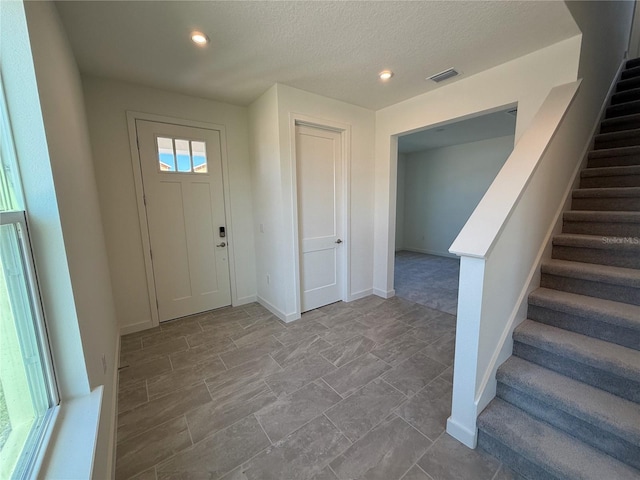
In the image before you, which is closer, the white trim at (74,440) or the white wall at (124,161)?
the white trim at (74,440)

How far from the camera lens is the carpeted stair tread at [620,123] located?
2574mm

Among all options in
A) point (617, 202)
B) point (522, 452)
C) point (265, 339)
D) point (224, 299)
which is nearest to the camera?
point (522, 452)

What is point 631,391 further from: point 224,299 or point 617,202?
point 224,299

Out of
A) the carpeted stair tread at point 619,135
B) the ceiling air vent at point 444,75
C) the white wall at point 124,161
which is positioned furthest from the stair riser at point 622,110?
the white wall at point 124,161

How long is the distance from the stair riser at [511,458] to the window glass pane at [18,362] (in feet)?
6.77

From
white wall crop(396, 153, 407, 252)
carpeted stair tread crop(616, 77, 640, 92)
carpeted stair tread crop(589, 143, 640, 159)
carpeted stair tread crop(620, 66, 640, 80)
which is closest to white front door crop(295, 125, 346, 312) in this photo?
carpeted stair tread crop(589, 143, 640, 159)

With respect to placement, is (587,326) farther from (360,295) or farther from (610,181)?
(360,295)

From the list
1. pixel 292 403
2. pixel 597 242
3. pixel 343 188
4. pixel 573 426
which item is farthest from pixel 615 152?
pixel 292 403

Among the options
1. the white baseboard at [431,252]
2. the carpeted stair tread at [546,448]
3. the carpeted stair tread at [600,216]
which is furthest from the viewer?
the white baseboard at [431,252]

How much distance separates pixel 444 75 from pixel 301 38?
1.50 metres

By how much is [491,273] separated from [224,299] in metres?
3.06

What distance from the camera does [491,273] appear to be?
1418 mm

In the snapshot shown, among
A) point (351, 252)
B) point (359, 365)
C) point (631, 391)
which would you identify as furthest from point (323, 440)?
point (351, 252)

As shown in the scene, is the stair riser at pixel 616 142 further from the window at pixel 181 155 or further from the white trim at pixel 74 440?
the white trim at pixel 74 440
